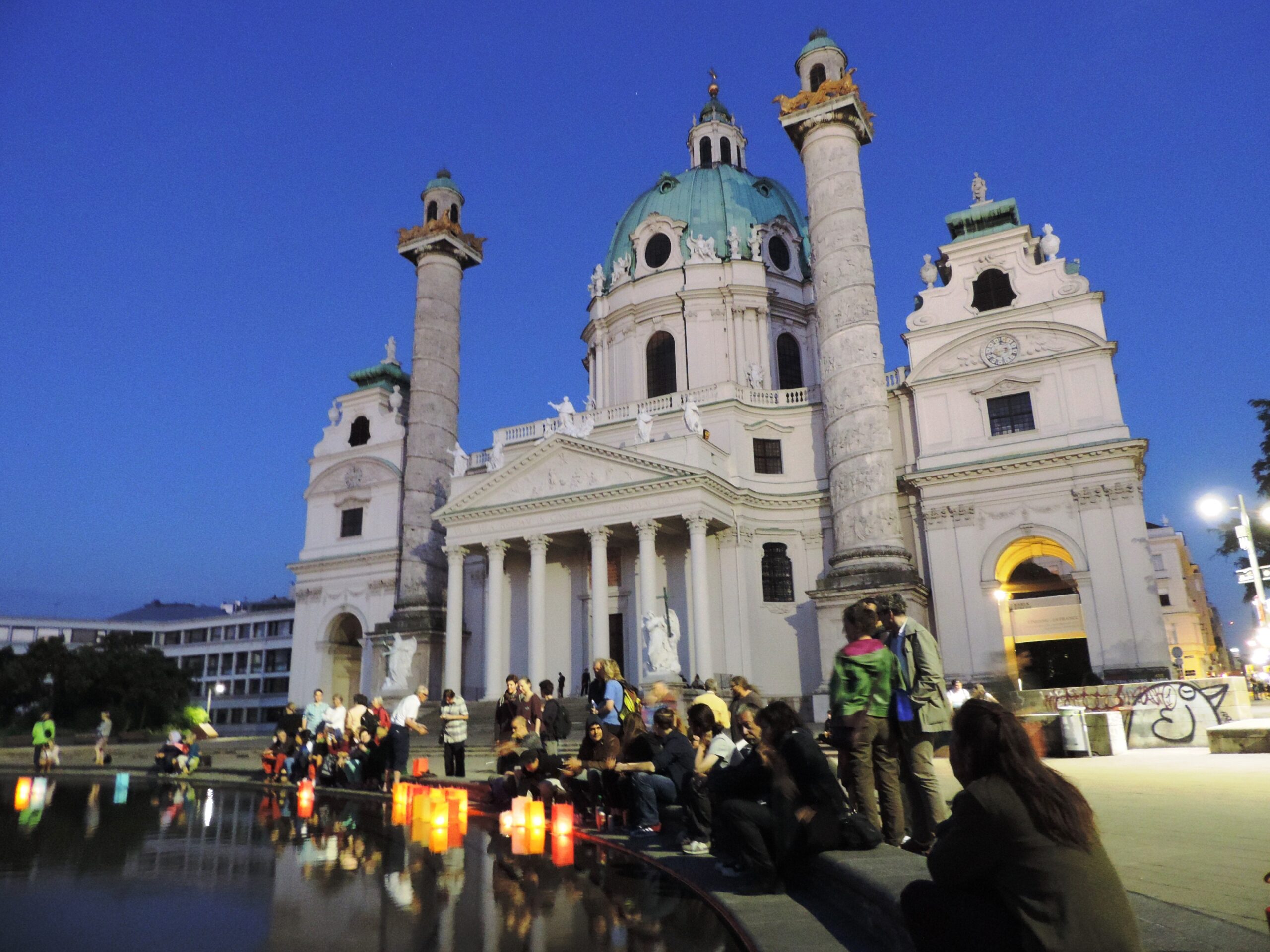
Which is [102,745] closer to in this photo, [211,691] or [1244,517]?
[1244,517]

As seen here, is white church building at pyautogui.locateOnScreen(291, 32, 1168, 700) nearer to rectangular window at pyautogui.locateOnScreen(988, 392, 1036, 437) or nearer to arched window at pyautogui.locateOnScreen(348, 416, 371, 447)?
rectangular window at pyautogui.locateOnScreen(988, 392, 1036, 437)

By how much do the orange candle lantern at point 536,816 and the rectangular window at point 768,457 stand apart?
26.3 metres

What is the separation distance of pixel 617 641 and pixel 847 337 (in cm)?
1385

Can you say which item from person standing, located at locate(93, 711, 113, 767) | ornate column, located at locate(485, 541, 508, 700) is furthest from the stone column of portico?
person standing, located at locate(93, 711, 113, 767)

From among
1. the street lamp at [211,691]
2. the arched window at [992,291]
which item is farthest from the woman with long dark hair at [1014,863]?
the street lamp at [211,691]

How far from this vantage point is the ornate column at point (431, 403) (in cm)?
3725

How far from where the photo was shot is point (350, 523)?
43062 mm

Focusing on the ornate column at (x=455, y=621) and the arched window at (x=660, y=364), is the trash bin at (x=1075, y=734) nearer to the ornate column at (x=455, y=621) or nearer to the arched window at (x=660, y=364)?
the ornate column at (x=455, y=621)

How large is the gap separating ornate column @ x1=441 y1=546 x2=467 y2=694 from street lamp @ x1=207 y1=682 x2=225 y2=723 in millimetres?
43396

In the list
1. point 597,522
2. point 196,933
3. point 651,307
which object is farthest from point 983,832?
point 651,307

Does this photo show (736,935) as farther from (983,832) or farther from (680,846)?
(680,846)

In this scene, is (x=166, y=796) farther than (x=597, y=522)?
No

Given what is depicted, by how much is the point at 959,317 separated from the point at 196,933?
32.4m

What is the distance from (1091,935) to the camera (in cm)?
301
